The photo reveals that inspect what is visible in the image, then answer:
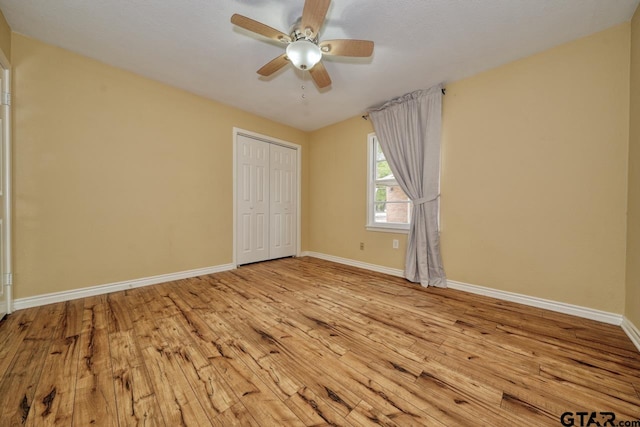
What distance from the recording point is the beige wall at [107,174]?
2150mm

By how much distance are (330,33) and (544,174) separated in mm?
2405

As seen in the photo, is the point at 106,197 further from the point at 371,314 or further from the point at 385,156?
the point at 385,156

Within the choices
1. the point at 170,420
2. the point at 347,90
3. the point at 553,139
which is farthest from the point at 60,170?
the point at 553,139

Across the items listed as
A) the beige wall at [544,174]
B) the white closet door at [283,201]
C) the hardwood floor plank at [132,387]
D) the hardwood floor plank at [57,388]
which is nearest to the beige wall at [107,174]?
the white closet door at [283,201]

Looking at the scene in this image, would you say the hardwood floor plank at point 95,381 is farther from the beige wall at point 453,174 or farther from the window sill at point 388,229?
the window sill at point 388,229

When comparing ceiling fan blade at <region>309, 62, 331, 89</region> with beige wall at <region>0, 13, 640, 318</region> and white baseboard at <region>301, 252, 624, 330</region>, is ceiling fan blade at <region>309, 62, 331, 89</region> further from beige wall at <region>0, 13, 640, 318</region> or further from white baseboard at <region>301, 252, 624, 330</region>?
white baseboard at <region>301, 252, 624, 330</region>

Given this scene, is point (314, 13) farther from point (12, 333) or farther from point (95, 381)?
point (12, 333)

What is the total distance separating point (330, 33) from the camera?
2023 mm

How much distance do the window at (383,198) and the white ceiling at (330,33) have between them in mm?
1040

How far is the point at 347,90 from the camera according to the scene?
2977 millimetres

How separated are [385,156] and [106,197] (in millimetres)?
3449

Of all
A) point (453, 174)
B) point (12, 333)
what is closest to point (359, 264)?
point (453, 174)

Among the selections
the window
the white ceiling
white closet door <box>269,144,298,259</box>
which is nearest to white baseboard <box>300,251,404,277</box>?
white closet door <box>269,144,298,259</box>

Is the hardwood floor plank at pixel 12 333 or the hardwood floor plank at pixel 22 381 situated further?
the hardwood floor plank at pixel 12 333
